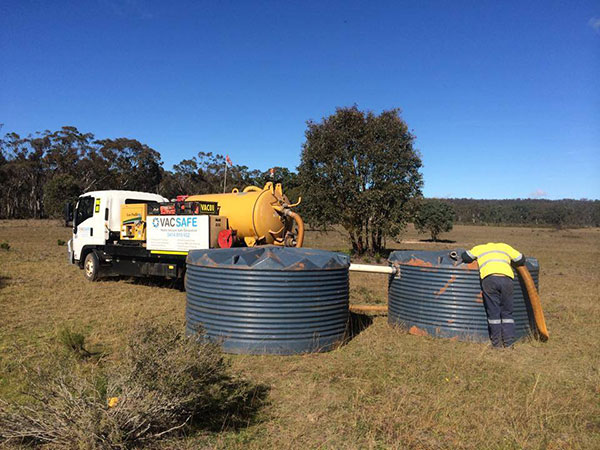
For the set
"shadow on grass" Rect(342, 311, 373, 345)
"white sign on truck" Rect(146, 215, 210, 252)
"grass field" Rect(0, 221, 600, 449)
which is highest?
"white sign on truck" Rect(146, 215, 210, 252)

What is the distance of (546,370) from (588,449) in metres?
2.14

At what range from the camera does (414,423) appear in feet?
13.6

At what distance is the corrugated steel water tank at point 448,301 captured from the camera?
23.4 ft

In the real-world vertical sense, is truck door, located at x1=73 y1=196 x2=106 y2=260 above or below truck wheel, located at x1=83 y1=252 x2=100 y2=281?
above

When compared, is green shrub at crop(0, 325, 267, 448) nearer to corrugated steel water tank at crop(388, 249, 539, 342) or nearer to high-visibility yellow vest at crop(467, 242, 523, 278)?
corrugated steel water tank at crop(388, 249, 539, 342)

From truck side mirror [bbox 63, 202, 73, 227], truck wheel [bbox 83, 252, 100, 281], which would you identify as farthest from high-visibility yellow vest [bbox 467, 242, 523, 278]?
truck side mirror [bbox 63, 202, 73, 227]

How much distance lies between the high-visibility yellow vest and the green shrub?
4.25 metres

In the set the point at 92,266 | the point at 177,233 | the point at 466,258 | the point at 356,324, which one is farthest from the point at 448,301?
the point at 92,266

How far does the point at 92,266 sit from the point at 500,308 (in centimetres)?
1189

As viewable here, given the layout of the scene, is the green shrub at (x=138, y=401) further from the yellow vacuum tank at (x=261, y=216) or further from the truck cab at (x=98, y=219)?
the truck cab at (x=98, y=219)

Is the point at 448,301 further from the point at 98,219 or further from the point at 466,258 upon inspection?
the point at 98,219

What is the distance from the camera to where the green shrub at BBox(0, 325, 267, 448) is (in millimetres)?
3434

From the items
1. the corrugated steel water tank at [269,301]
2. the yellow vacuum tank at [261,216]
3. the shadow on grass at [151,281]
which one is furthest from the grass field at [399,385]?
the shadow on grass at [151,281]

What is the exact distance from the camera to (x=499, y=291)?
6.91 meters
